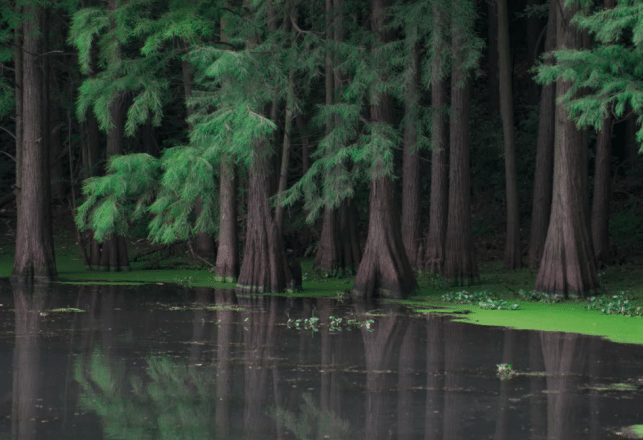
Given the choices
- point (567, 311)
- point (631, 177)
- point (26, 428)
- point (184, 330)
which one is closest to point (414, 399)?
point (26, 428)

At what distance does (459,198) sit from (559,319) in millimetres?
5365

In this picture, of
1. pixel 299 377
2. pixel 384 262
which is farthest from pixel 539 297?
pixel 299 377

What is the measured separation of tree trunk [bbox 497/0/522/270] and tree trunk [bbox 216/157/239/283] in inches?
242

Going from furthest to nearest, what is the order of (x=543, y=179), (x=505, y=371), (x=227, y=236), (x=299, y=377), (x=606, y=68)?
1. (x=543, y=179)
2. (x=227, y=236)
3. (x=606, y=68)
4. (x=505, y=371)
5. (x=299, y=377)

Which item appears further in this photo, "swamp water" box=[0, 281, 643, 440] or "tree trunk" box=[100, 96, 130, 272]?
"tree trunk" box=[100, 96, 130, 272]

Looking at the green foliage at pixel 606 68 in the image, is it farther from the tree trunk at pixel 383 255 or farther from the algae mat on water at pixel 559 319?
the tree trunk at pixel 383 255

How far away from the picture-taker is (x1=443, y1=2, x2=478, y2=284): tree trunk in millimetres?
19109

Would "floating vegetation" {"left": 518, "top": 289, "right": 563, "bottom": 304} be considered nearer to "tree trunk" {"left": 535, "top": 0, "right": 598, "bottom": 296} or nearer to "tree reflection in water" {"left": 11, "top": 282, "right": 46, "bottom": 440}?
"tree trunk" {"left": 535, "top": 0, "right": 598, "bottom": 296}

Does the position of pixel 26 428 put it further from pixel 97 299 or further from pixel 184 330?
pixel 97 299

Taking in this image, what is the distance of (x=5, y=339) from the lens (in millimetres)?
11742

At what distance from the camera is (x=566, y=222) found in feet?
55.2

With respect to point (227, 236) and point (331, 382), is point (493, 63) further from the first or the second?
point (331, 382)

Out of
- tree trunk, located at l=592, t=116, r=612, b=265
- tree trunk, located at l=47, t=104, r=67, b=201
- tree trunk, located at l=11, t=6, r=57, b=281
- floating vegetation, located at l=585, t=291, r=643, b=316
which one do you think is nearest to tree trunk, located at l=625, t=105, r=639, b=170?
tree trunk, located at l=592, t=116, r=612, b=265

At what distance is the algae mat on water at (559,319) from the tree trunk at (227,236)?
5.39m
